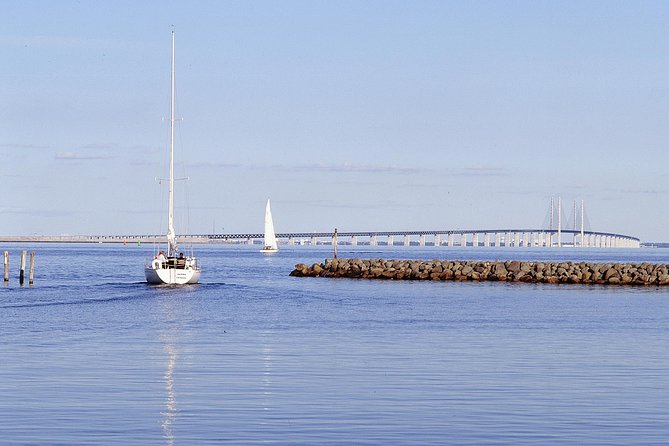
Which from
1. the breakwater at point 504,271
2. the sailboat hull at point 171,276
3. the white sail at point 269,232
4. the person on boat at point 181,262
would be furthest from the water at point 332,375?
the white sail at point 269,232

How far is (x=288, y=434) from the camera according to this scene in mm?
14070

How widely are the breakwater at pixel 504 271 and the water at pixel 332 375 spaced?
1022 inches

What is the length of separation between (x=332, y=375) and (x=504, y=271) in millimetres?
50185

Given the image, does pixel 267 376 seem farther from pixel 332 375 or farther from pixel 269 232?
pixel 269 232

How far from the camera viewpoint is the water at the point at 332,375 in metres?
14.4

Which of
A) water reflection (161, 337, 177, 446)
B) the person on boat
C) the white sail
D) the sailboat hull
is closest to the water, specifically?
water reflection (161, 337, 177, 446)

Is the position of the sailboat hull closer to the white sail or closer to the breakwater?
the breakwater

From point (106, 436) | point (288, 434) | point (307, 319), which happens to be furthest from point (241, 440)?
point (307, 319)

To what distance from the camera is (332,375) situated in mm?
19812

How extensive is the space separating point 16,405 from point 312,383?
15.4ft

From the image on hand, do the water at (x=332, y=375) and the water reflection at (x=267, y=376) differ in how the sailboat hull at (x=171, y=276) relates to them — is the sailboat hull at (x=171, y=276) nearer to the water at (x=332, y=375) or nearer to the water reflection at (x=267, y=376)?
the water at (x=332, y=375)

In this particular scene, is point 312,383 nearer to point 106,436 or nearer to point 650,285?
point 106,436

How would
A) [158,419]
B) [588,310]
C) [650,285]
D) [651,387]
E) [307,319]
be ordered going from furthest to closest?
[650,285] < [588,310] < [307,319] < [651,387] < [158,419]

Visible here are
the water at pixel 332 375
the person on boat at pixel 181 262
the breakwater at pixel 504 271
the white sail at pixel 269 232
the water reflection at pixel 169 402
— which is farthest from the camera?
the white sail at pixel 269 232
